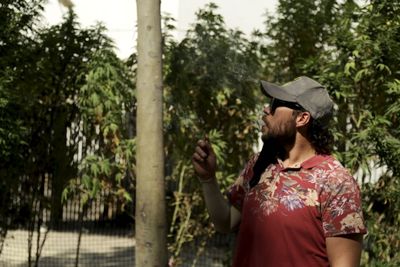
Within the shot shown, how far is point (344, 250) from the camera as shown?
2.46 m

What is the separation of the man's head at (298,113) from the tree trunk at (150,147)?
1.33 meters

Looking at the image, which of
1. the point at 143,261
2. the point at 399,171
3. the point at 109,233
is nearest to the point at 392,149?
the point at 399,171

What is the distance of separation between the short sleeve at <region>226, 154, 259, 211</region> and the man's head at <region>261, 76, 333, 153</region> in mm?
180

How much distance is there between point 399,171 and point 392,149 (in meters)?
0.15

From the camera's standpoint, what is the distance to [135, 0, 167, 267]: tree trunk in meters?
3.90

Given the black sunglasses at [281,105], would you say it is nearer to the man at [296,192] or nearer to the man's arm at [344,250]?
the man at [296,192]

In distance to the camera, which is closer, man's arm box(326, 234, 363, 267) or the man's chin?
man's arm box(326, 234, 363, 267)

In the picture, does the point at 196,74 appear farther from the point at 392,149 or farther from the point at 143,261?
the point at 143,261

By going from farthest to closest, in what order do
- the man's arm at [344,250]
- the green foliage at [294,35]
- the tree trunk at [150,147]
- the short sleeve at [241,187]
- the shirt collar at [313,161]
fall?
the green foliage at [294,35]
the tree trunk at [150,147]
the short sleeve at [241,187]
the shirt collar at [313,161]
the man's arm at [344,250]

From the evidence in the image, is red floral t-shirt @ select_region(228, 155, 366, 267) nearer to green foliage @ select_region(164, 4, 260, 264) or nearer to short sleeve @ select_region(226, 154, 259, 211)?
short sleeve @ select_region(226, 154, 259, 211)

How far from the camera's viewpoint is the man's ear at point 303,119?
2.63 metres

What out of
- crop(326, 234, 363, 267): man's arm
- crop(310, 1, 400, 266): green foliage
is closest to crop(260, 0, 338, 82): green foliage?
crop(310, 1, 400, 266): green foliage

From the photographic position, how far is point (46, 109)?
6.57 metres

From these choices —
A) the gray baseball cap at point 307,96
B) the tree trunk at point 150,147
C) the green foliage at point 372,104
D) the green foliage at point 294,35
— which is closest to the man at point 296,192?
the gray baseball cap at point 307,96
